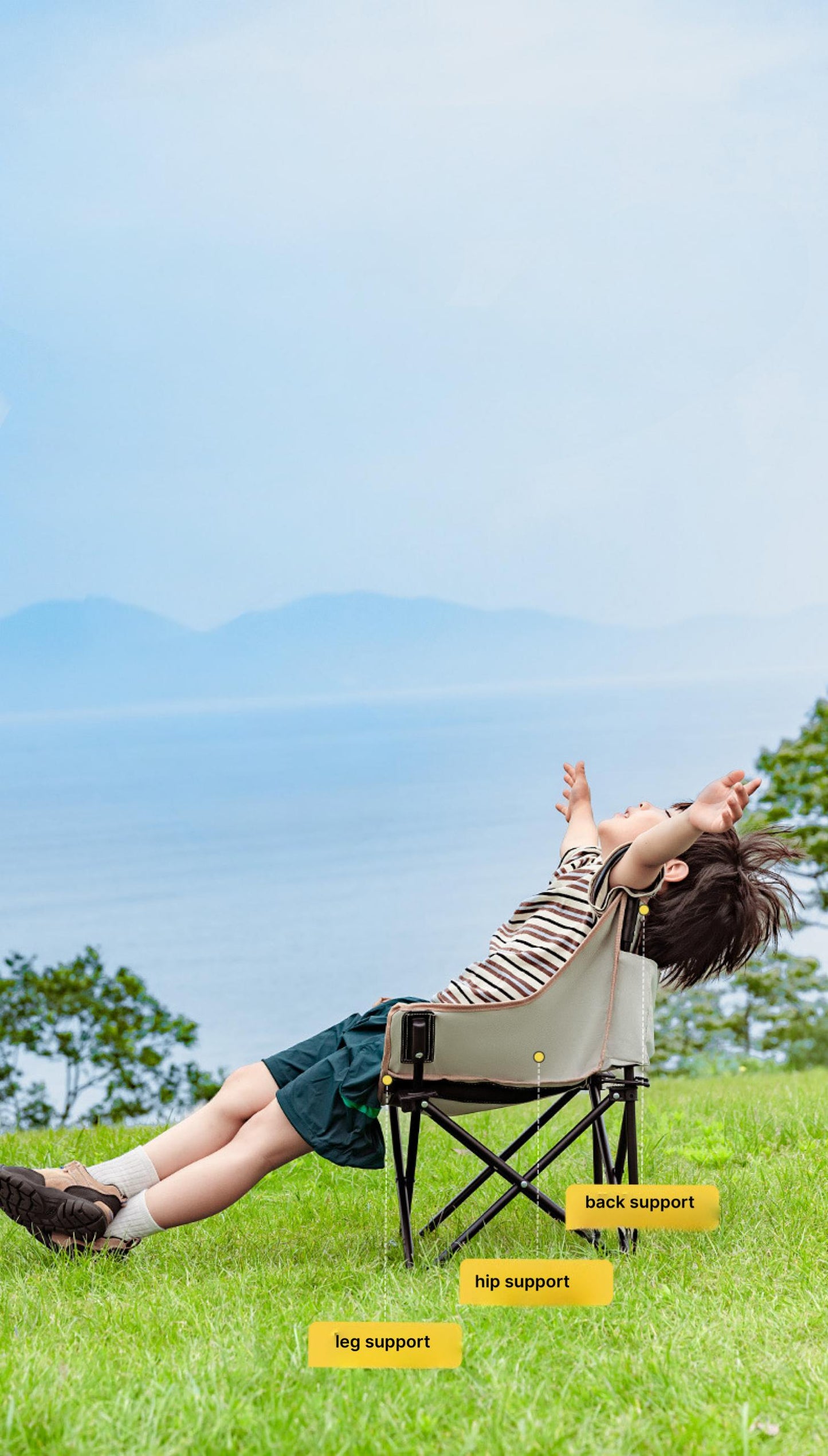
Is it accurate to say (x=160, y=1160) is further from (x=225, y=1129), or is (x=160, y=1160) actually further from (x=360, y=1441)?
(x=360, y=1441)

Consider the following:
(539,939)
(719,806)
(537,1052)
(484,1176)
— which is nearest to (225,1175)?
(484,1176)

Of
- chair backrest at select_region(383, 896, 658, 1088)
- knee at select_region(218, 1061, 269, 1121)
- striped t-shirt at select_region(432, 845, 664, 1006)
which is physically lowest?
knee at select_region(218, 1061, 269, 1121)

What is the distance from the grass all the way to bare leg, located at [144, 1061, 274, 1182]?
0.21 meters

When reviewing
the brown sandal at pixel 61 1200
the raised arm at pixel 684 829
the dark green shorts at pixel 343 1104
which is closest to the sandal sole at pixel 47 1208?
the brown sandal at pixel 61 1200

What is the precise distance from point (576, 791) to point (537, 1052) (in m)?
0.72

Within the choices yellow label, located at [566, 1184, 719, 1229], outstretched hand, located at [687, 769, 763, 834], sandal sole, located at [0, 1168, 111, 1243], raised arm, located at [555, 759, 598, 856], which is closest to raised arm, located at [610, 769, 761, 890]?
outstretched hand, located at [687, 769, 763, 834]

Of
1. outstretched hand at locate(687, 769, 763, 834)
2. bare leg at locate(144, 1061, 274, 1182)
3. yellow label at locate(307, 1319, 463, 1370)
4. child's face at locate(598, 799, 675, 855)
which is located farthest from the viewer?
child's face at locate(598, 799, 675, 855)

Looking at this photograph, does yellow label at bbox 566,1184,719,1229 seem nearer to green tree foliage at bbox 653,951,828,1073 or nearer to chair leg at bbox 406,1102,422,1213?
chair leg at bbox 406,1102,422,1213

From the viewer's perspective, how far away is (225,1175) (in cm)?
255

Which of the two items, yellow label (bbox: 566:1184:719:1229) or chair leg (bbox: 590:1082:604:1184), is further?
chair leg (bbox: 590:1082:604:1184)

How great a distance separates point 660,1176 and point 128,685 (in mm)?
7467

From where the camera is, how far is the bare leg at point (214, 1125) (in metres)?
2.66

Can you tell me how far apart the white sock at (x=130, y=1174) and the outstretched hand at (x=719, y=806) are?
1.25m

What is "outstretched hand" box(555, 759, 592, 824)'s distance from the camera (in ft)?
10.0
